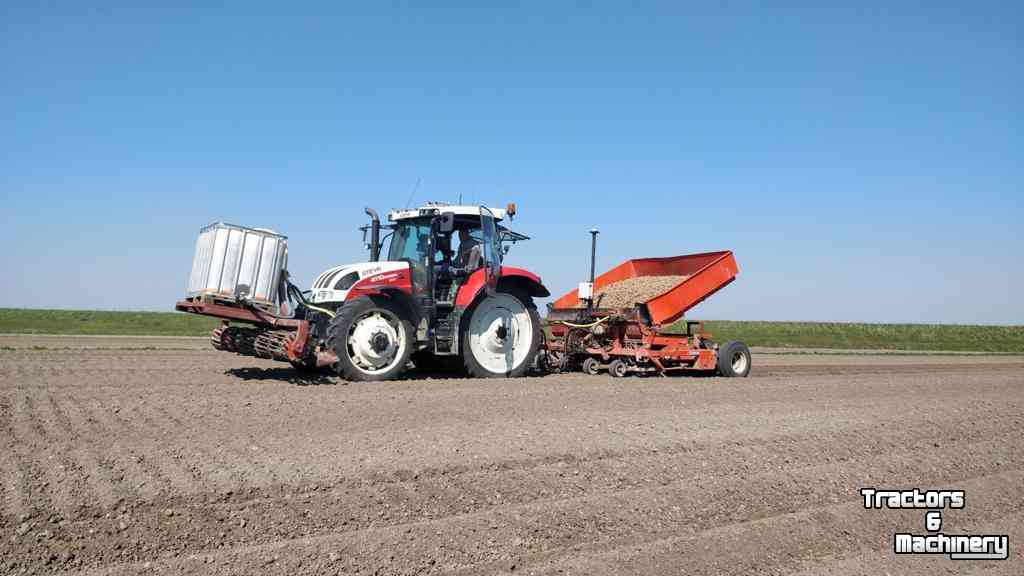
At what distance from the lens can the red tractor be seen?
10.0m

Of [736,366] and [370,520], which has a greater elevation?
[736,366]

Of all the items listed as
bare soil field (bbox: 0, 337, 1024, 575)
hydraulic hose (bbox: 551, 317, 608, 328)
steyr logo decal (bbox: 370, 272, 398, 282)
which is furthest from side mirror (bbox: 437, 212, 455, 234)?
hydraulic hose (bbox: 551, 317, 608, 328)

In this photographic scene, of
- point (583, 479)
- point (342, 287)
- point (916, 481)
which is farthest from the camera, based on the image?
point (342, 287)

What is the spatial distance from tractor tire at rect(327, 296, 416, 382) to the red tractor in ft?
0.05

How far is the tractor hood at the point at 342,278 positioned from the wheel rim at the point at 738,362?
647 centimetres

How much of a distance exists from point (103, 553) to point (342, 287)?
714 centimetres

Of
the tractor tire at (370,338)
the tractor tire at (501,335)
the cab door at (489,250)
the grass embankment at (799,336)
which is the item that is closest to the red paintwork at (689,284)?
the tractor tire at (501,335)

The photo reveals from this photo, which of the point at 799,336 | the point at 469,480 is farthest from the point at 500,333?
the point at 799,336

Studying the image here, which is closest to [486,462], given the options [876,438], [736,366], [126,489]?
[126,489]

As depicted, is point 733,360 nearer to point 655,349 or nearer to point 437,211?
point 655,349

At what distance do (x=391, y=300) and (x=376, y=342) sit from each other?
0.72 metres

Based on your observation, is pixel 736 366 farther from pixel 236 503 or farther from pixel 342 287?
pixel 236 503

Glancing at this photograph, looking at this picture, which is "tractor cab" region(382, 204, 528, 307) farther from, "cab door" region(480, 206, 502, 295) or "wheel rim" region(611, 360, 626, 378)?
"wheel rim" region(611, 360, 626, 378)

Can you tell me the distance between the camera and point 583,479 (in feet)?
18.8
